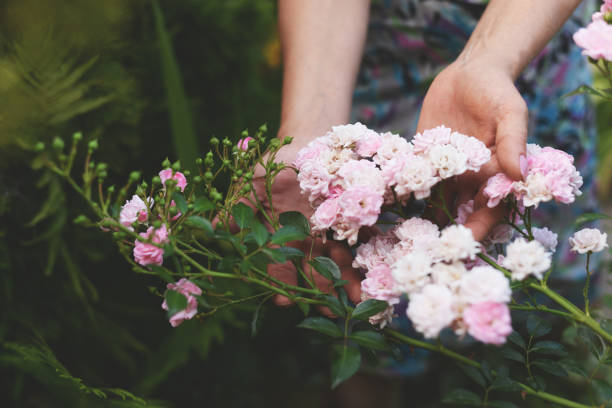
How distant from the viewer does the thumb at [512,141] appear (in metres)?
0.72

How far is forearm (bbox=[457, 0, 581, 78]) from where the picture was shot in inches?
37.2

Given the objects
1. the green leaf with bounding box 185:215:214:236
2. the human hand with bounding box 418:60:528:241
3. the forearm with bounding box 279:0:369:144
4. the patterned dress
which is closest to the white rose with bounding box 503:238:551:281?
the human hand with bounding box 418:60:528:241

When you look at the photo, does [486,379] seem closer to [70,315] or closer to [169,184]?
[169,184]

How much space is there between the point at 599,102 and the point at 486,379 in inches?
110

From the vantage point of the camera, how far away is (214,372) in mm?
1602

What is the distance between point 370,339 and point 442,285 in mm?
115

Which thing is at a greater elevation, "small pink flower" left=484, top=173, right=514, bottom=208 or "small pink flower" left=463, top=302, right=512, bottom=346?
"small pink flower" left=484, top=173, right=514, bottom=208

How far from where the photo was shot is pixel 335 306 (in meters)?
0.66

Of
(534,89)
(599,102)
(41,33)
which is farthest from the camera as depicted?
(599,102)

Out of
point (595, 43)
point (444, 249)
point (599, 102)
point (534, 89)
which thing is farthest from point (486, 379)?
point (599, 102)

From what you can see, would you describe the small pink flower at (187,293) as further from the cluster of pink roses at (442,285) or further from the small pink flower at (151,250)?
the cluster of pink roses at (442,285)

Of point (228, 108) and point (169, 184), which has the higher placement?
point (169, 184)

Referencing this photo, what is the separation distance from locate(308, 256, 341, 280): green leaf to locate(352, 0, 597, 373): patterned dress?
30.8 inches

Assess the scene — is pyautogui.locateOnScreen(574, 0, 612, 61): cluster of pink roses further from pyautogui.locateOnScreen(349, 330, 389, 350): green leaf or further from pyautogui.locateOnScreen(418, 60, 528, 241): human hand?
pyautogui.locateOnScreen(349, 330, 389, 350): green leaf
